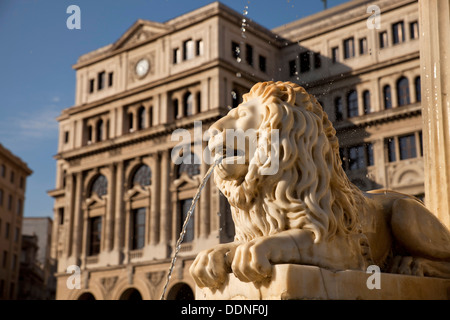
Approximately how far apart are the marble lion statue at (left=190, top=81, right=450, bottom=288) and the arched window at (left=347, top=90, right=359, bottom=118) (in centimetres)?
2896

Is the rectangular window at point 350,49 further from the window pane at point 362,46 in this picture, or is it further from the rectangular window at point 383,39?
the rectangular window at point 383,39

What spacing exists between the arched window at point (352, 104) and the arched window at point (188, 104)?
8182 mm

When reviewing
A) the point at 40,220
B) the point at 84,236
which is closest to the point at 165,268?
the point at 84,236

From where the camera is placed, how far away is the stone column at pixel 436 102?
4.71 m

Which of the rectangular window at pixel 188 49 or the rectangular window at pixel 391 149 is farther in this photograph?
the rectangular window at pixel 188 49

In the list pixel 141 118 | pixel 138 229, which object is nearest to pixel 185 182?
pixel 138 229

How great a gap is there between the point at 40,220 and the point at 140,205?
36447 mm

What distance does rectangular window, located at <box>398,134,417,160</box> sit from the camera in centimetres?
3003

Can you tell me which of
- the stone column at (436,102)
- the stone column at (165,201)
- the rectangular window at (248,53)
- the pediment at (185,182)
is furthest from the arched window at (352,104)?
the stone column at (436,102)

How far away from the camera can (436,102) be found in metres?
4.86

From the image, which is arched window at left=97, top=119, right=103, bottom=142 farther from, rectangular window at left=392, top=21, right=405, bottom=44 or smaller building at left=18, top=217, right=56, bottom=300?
rectangular window at left=392, top=21, right=405, bottom=44

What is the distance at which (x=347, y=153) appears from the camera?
96.4 ft

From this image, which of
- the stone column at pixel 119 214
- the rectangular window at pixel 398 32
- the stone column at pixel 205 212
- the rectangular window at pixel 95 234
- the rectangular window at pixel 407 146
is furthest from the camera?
the rectangular window at pixel 95 234
